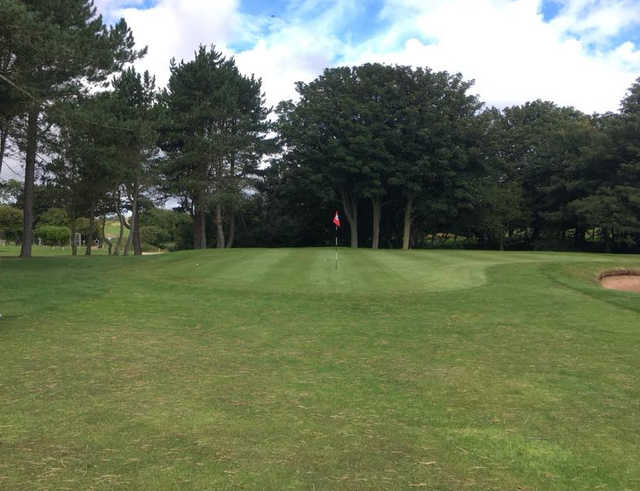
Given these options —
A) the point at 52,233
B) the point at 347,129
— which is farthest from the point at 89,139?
the point at 52,233

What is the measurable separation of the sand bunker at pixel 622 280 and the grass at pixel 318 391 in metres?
5.66

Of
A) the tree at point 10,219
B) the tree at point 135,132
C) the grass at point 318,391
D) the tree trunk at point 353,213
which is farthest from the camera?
the tree at point 10,219

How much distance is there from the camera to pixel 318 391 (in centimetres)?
579

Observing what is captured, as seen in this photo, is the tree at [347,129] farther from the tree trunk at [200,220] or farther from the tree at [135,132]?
the tree at [135,132]

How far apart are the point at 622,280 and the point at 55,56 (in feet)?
77.4

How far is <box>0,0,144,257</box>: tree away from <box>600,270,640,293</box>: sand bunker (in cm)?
2183

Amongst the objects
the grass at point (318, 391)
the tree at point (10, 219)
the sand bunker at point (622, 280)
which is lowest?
the grass at point (318, 391)

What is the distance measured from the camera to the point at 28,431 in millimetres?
4371

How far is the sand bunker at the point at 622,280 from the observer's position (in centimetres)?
1794

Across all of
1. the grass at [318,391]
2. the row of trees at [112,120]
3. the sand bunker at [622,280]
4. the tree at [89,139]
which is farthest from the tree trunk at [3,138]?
the sand bunker at [622,280]

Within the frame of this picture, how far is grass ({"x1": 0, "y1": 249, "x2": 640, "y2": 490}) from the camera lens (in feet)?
12.5

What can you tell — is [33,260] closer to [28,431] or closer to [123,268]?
[123,268]

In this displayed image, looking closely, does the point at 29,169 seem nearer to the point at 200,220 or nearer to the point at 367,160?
the point at 200,220

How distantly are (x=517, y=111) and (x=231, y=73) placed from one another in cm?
3431
